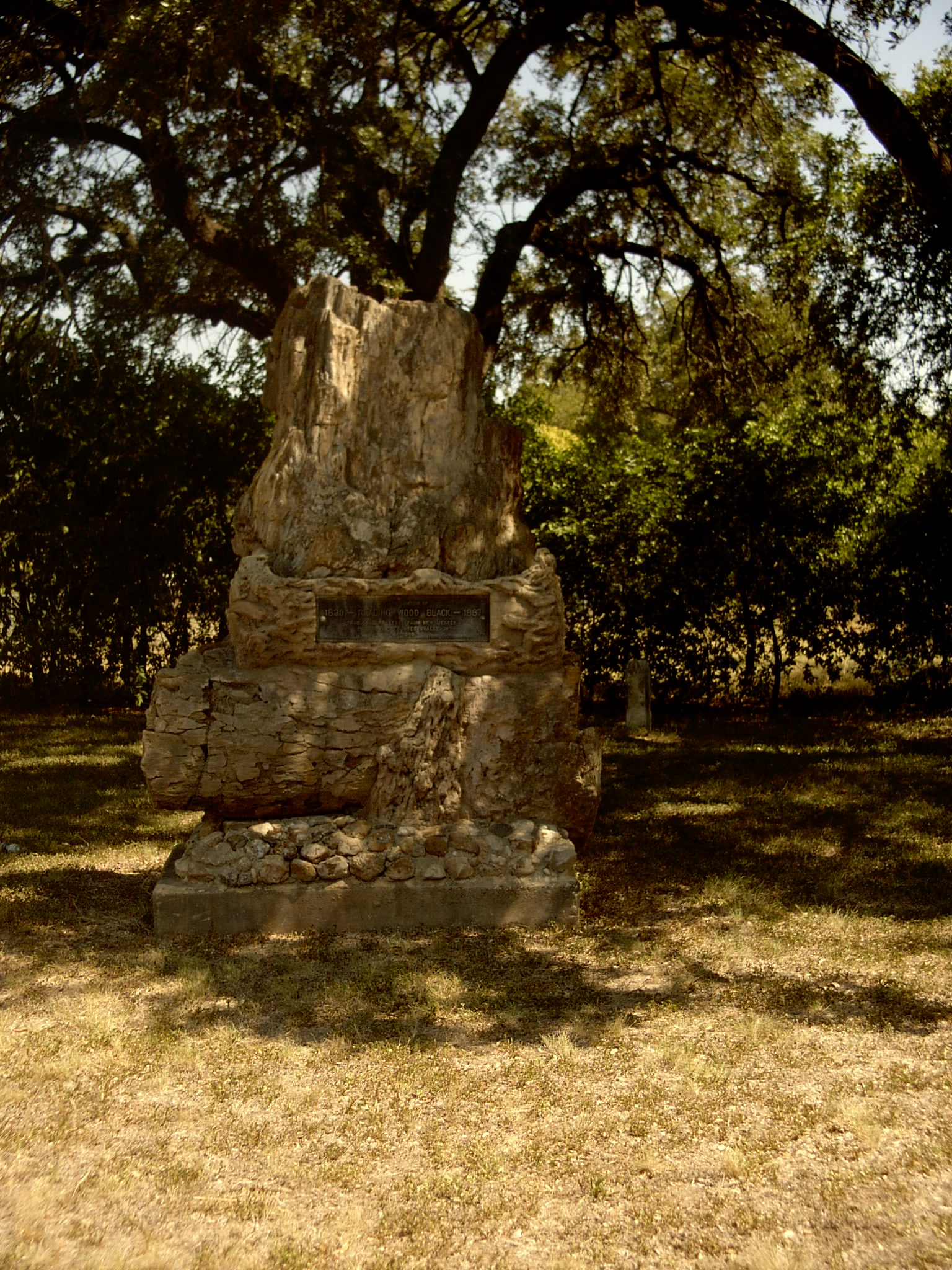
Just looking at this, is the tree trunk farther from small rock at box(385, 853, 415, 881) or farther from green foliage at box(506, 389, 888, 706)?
small rock at box(385, 853, 415, 881)

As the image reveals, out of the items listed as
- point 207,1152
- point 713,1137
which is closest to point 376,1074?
point 207,1152

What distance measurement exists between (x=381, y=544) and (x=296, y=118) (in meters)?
6.17

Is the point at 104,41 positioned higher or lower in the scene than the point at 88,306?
higher

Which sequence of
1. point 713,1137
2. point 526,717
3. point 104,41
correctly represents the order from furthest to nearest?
point 104,41 → point 526,717 → point 713,1137

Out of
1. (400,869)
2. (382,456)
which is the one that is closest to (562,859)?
(400,869)

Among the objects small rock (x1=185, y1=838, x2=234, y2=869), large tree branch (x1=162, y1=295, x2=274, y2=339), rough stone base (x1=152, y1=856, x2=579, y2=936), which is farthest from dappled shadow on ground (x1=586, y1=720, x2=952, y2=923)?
large tree branch (x1=162, y1=295, x2=274, y2=339)

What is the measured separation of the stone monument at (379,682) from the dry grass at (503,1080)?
33cm

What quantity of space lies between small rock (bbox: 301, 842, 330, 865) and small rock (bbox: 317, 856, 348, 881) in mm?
24

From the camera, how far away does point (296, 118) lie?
1052 cm

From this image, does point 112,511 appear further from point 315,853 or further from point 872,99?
point 872,99

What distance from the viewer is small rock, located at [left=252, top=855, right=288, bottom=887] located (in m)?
5.59

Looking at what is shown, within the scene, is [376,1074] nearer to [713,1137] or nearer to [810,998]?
[713,1137]

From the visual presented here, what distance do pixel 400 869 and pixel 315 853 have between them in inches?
16.7

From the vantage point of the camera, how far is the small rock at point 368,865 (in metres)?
5.65
